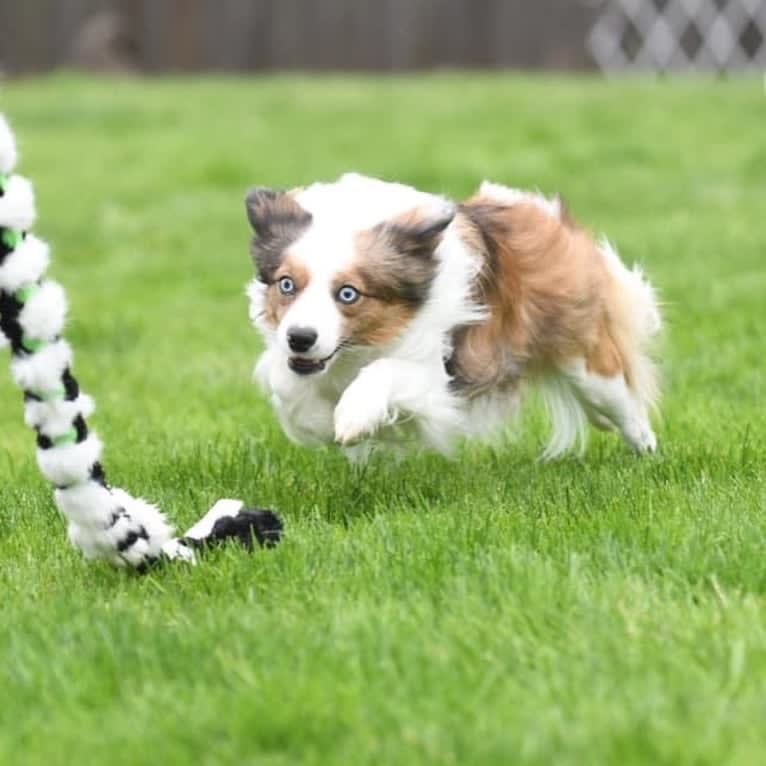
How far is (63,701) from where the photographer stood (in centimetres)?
353

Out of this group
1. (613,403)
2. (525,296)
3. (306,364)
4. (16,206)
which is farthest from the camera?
(613,403)

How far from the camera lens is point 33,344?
390 centimetres

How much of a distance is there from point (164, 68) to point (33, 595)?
17496 mm

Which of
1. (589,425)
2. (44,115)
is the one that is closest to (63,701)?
(589,425)

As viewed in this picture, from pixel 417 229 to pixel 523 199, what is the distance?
0.86 meters

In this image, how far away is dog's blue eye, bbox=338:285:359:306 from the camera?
5.07 meters

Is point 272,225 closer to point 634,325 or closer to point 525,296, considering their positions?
point 525,296

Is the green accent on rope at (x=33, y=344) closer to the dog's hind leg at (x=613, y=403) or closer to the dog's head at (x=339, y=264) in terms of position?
the dog's head at (x=339, y=264)

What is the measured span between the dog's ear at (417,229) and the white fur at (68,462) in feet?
4.65

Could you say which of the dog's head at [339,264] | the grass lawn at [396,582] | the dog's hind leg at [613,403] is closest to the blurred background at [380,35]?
the grass lawn at [396,582]

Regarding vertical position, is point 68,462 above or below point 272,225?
below

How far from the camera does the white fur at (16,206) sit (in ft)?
12.5

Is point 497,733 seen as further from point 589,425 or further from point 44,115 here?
point 44,115

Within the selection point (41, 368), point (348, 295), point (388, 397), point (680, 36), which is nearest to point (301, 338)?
point (348, 295)
